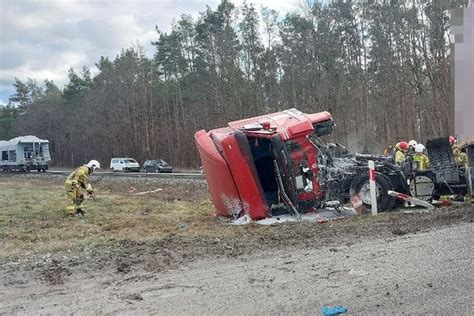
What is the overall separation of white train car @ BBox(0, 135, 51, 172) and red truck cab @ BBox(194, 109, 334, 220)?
3712 centimetres

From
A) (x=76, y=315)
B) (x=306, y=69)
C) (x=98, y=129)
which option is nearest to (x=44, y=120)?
(x=98, y=129)

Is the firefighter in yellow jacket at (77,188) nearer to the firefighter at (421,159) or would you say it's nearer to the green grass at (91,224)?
the green grass at (91,224)

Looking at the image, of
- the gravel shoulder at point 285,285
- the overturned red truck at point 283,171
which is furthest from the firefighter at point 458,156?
the gravel shoulder at point 285,285

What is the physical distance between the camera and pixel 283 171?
30.8 feet

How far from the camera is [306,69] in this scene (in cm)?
3897

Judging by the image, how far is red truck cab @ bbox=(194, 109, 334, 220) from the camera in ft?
30.6

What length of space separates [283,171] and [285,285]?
4829 mm

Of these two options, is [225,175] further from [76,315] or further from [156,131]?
[156,131]

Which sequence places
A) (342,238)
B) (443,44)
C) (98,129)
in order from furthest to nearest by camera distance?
(98,129) → (443,44) → (342,238)

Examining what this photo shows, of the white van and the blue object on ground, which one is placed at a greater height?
the white van

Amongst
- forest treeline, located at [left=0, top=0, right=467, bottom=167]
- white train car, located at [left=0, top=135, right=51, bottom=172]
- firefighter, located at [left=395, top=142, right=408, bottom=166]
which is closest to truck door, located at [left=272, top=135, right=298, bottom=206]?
firefighter, located at [left=395, top=142, right=408, bottom=166]

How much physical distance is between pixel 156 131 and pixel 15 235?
46.3m

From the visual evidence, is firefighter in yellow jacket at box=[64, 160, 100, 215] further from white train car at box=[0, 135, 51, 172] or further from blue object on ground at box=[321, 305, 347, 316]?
white train car at box=[0, 135, 51, 172]

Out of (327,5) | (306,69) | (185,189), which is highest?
(327,5)
